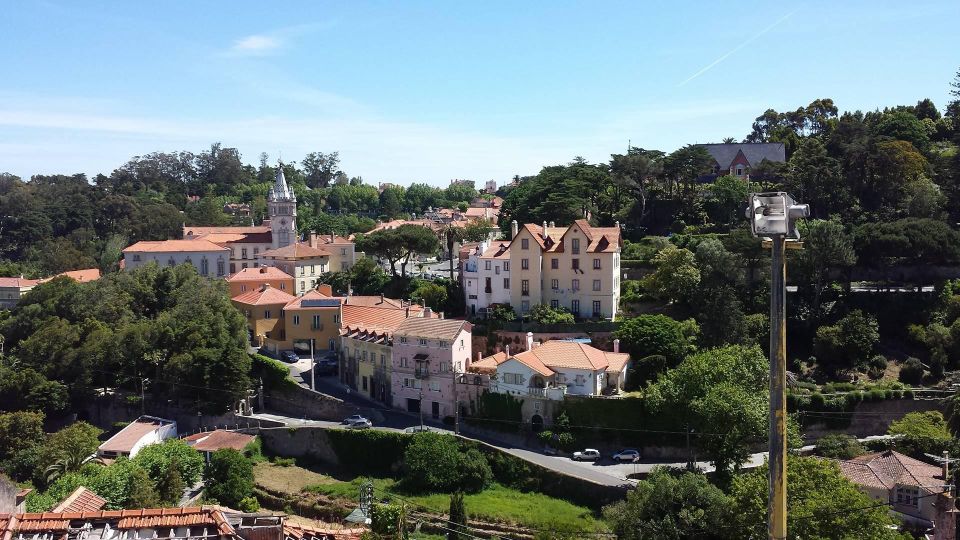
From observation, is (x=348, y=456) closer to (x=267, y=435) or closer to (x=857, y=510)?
(x=267, y=435)

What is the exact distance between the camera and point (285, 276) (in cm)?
5966

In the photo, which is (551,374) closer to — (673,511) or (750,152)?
(673,511)

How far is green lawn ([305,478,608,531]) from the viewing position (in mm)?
31734

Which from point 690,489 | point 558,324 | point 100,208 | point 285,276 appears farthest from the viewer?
point 100,208

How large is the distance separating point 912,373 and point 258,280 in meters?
40.1

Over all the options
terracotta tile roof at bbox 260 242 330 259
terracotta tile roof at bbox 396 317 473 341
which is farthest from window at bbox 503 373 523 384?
terracotta tile roof at bbox 260 242 330 259

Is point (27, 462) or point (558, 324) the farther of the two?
point (558, 324)

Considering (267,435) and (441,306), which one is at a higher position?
(441,306)

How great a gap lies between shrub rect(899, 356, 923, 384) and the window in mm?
17361

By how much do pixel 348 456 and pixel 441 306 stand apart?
39.7 feet

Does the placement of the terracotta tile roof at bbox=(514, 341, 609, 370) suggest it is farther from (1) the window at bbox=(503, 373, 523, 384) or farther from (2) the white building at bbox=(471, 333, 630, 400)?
(1) the window at bbox=(503, 373, 523, 384)

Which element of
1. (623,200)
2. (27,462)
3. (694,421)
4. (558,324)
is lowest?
(27,462)

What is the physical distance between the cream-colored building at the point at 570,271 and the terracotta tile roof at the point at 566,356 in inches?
213

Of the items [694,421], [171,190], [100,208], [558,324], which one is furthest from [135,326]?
[171,190]
